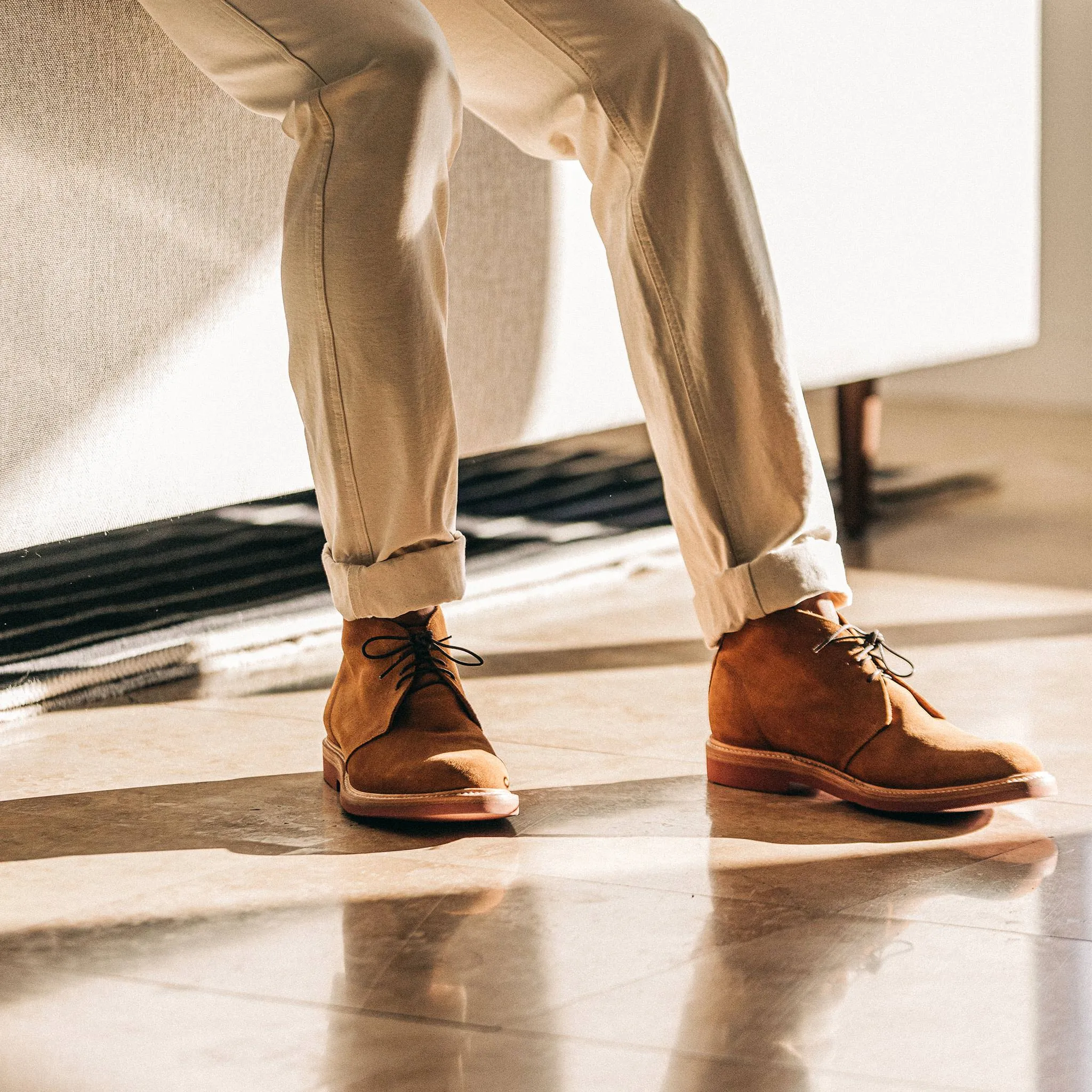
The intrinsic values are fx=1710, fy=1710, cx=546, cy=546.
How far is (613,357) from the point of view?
5.32 feet

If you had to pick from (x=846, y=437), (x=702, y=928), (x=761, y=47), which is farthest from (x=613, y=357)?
(x=702, y=928)

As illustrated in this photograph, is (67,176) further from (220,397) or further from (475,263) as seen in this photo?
(475,263)

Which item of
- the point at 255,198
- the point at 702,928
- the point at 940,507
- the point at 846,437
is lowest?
the point at 940,507

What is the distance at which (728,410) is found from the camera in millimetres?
1079

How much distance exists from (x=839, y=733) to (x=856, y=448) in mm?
1029

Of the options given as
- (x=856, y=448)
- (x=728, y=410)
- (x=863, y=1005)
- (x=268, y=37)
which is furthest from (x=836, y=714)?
(x=856, y=448)

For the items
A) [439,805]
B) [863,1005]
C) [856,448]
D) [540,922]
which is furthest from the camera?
[856,448]

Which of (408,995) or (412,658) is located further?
(412,658)

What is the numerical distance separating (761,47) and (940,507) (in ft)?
2.24

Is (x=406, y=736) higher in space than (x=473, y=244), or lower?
lower

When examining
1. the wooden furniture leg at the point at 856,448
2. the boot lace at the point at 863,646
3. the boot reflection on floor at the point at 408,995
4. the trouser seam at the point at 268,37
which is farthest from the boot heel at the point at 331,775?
the wooden furniture leg at the point at 856,448

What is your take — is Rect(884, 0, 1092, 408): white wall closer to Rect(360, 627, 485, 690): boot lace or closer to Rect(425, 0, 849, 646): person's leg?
Rect(425, 0, 849, 646): person's leg

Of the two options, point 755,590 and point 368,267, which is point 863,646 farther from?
point 368,267

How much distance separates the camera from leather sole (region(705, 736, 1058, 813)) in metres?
1.01
